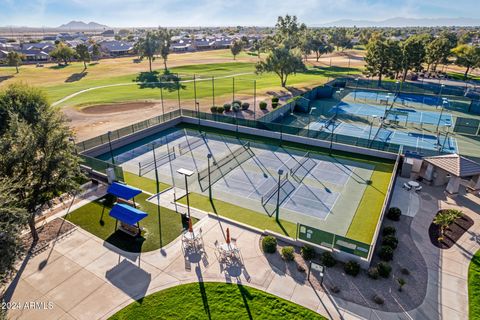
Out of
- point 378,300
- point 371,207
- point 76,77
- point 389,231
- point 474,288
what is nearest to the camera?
point 378,300

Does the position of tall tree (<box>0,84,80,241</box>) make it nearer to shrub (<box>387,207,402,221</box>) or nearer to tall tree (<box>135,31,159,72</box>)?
shrub (<box>387,207,402,221</box>)

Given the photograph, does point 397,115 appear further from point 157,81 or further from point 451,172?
point 157,81

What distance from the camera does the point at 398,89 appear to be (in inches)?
2281

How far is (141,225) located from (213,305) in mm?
8304

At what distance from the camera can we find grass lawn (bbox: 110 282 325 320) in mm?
13406

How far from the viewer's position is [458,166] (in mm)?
22828

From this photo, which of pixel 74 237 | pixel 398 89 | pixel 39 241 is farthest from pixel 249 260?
pixel 398 89

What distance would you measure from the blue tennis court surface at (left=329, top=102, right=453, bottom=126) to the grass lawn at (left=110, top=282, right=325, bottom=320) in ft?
123

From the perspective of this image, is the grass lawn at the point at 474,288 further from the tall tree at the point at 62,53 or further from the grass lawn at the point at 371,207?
the tall tree at the point at 62,53

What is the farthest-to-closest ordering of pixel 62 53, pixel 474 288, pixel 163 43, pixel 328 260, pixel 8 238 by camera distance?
pixel 62 53, pixel 163 43, pixel 328 260, pixel 474 288, pixel 8 238

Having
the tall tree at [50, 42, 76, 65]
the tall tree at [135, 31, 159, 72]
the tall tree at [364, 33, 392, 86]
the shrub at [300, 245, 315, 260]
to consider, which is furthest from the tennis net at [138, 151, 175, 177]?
the tall tree at [50, 42, 76, 65]

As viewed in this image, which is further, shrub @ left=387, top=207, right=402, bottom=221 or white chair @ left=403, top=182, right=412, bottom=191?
white chair @ left=403, top=182, right=412, bottom=191

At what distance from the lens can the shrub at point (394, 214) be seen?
20.4 metres

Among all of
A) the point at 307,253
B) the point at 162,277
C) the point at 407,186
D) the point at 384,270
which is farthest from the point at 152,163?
the point at 407,186
